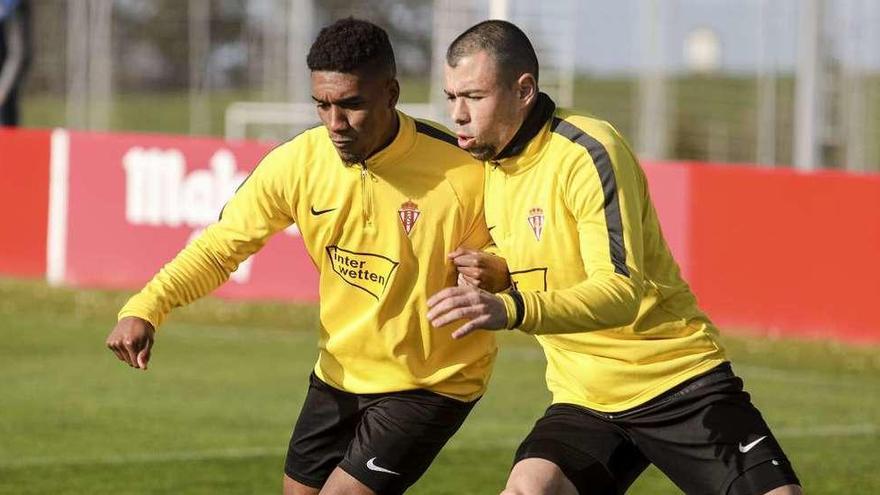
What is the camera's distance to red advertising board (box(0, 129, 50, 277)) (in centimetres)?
2000

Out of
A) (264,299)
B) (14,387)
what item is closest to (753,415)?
(14,387)

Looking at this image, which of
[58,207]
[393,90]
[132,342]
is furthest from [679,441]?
[58,207]

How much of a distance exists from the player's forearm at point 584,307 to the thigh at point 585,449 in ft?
2.18

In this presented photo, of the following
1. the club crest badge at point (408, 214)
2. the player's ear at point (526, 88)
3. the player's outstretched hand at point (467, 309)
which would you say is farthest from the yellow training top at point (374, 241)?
the player's outstretched hand at point (467, 309)

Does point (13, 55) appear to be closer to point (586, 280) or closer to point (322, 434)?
point (322, 434)

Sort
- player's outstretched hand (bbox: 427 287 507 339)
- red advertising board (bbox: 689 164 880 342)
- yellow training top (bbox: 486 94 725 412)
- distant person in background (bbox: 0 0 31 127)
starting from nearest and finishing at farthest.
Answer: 1. player's outstretched hand (bbox: 427 287 507 339)
2. yellow training top (bbox: 486 94 725 412)
3. red advertising board (bbox: 689 164 880 342)
4. distant person in background (bbox: 0 0 31 127)

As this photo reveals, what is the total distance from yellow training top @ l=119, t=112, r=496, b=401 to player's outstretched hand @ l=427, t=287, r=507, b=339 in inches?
44.6

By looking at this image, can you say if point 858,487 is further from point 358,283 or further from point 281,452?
point 358,283

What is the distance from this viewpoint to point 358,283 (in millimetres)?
6543

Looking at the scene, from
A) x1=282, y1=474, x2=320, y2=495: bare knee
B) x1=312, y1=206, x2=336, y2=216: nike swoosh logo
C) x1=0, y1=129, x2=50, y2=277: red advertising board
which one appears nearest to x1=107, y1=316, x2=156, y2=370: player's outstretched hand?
x1=312, y1=206, x2=336, y2=216: nike swoosh logo

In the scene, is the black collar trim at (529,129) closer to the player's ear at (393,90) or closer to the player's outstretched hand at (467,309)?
the player's ear at (393,90)

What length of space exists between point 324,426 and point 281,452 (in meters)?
4.34

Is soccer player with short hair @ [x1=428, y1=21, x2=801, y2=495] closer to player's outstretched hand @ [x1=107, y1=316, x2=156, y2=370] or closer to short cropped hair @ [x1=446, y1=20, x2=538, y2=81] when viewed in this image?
short cropped hair @ [x1=446, y1=20, x2=538, y2=81]

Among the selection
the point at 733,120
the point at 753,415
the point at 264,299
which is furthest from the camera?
the point at 733,120
